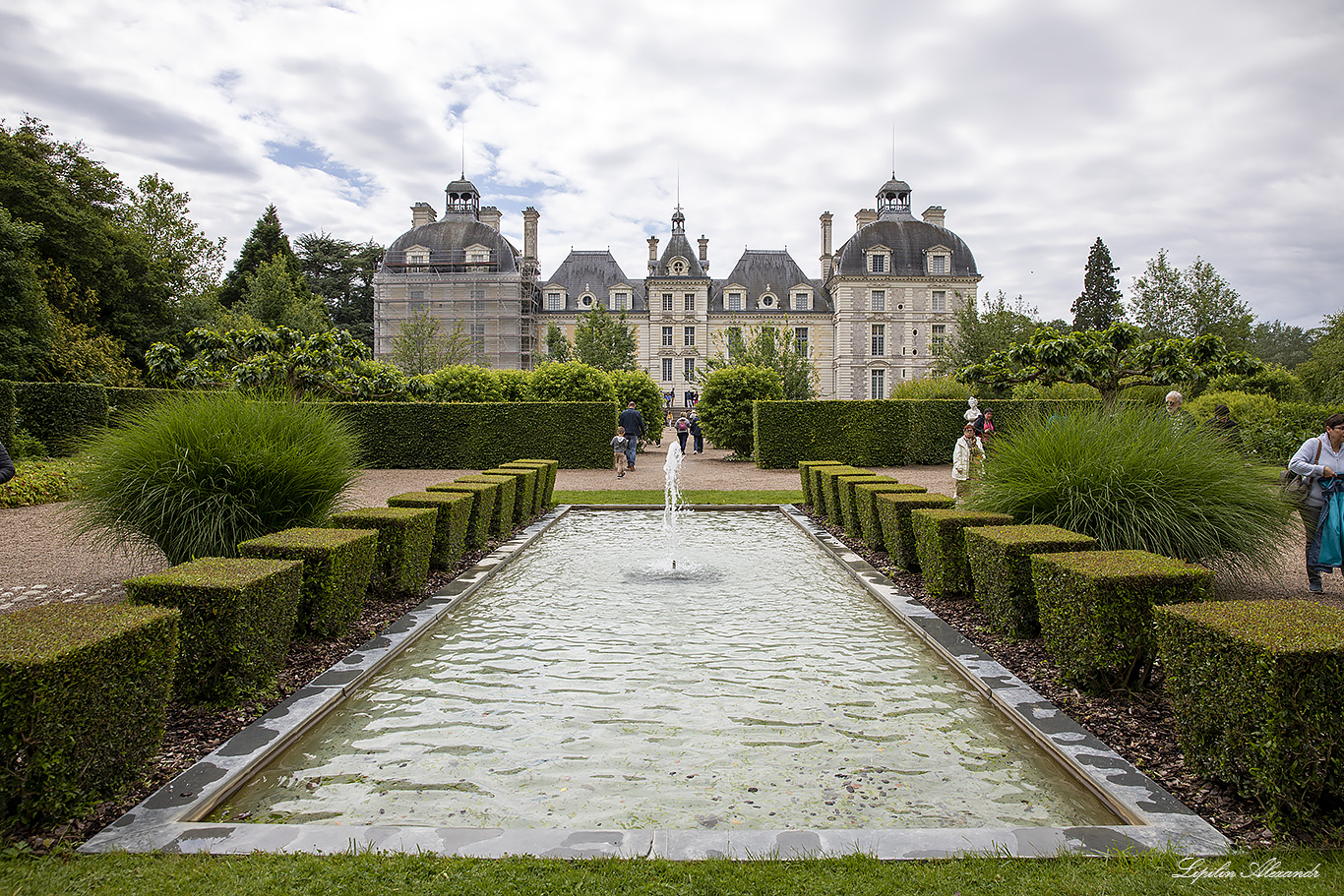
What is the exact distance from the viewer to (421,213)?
4900 centimetres

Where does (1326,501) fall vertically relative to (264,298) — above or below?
below

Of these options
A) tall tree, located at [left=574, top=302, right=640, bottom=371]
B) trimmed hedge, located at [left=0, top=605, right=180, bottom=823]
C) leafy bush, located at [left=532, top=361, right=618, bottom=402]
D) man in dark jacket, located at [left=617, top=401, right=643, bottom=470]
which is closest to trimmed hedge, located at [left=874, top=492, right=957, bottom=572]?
trimmed hedge, located at [left=0, top=605, right=180, bottom=823]

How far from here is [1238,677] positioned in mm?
2555

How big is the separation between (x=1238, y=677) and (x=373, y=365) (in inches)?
747

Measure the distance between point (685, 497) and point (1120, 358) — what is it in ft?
31.4

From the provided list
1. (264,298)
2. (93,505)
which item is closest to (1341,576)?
(93,505)

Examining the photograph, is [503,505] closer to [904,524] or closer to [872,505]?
[872,505]

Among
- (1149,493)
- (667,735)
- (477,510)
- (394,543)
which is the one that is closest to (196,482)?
(394,543)

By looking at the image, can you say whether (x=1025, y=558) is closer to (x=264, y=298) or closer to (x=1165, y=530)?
(x=1165, y=530)

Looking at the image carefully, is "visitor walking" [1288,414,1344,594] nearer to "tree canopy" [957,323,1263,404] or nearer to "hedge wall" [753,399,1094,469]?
"tree canopy" [957,323,1263,404]

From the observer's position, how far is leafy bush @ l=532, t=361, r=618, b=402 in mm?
19250

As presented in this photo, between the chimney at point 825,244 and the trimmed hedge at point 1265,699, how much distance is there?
5148 centimetres

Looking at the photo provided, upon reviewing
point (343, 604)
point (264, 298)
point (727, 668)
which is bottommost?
point (727, 668)

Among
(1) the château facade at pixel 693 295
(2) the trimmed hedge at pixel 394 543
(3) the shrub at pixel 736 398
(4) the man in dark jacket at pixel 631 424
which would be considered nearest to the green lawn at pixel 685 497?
(4) the man in dark jacket at pixel 631 424
